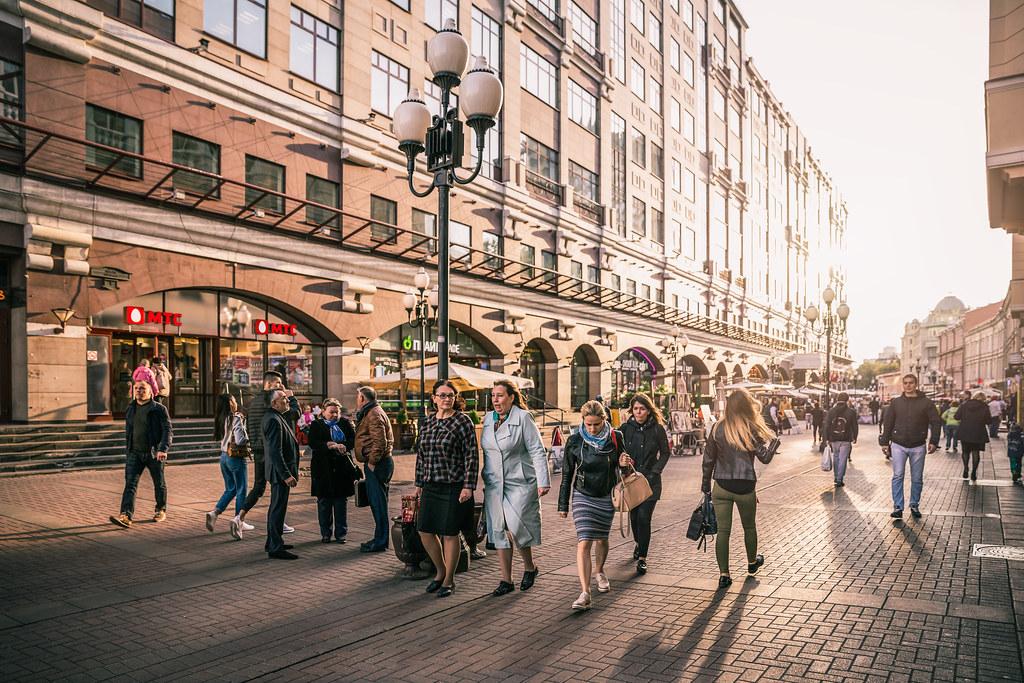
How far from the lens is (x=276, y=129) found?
23.3 m

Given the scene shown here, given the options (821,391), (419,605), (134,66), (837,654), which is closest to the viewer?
(837,654)

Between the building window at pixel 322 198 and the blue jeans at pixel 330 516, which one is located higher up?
the building window at pixel 322 198

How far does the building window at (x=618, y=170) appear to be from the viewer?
4188 centimetres

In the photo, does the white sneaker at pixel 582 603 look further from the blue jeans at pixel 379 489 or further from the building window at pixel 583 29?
the building window at pixel 583 29

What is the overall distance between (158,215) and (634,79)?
3212 centimetres

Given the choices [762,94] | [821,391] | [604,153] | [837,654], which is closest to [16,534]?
[837,654]

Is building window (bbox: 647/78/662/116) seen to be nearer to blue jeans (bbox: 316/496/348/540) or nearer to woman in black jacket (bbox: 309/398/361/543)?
woman in black jacket (bbox: 309/398/361/543)

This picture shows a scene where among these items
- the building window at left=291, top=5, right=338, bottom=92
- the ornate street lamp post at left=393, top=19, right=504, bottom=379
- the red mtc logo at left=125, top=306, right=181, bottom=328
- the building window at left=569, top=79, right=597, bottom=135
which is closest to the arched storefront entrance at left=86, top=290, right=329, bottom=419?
the red mtc logo at left=125, top=306, right=181, bottom=328

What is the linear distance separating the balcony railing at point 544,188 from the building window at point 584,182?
1432 millimetres

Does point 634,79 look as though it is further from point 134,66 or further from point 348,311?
point 134,66

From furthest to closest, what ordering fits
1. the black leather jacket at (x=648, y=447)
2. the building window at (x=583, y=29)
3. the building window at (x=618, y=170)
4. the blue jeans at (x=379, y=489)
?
the building window at (x=618, y=170)
the building window at (x=583, y=29)
the blue jeans at (x=379, y=489)
the black leather jacket at (x=648, y=447)

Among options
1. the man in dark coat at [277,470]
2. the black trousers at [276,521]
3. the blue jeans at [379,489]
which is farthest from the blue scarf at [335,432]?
the black trousers at [276,521]

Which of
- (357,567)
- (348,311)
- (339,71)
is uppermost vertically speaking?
(339,71)

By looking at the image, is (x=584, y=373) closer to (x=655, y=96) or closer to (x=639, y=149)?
(x=639, y=149)
